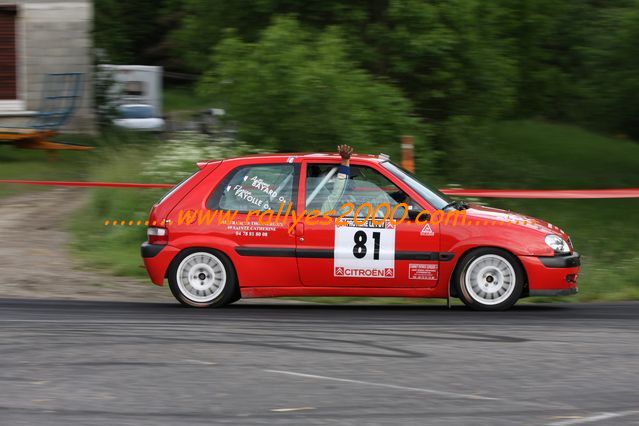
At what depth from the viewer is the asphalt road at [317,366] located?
20.6ft

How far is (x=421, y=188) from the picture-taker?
10367 millimetres

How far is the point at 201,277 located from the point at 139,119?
17.8m

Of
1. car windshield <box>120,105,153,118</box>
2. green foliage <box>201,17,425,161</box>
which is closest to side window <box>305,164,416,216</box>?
green foliage <box>201,17,425,161</box>

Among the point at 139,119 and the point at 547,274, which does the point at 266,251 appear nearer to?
the point at 547,274

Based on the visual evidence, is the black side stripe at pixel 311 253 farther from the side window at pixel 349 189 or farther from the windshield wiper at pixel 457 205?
the windshield wiper at pixel 457 205

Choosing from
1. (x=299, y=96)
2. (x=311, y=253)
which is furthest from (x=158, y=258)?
(x=299, y=96)

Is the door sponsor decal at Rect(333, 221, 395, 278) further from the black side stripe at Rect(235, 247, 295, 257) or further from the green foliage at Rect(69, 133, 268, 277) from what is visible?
the green foliage at Rect(69, 133, 268, 277)

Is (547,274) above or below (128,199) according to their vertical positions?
below

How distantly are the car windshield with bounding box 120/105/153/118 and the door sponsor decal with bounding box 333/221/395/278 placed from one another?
18.0m

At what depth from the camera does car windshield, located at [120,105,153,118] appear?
1080 inches

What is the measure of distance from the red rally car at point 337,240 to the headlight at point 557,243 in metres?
0.01

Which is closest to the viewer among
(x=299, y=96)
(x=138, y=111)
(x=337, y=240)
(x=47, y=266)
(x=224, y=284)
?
(x=337, y=240)

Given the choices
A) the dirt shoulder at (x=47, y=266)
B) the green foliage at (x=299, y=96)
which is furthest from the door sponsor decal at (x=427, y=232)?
the green foliage at (x=299, y=96)

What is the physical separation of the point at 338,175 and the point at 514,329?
2335 millimetres
